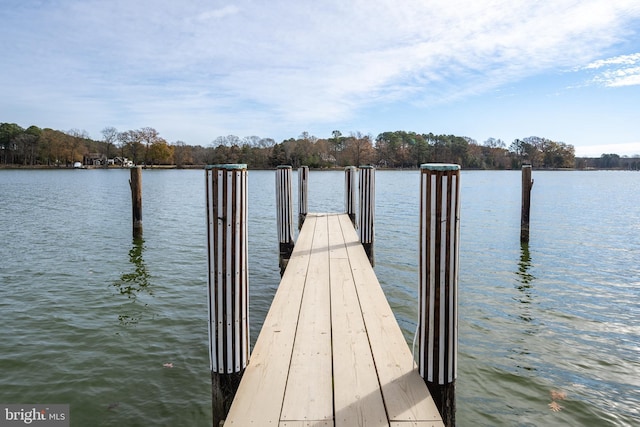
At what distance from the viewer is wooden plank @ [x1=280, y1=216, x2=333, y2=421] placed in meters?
2.66

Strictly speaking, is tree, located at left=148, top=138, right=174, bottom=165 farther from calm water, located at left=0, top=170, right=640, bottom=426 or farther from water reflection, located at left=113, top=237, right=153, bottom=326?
water reflection, located at left=113, top=237, right=153, bottom=326

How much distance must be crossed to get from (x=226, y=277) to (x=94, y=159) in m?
125

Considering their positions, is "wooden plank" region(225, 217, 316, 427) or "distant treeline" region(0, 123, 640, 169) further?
"distant treeline" region(0, 123, 640, 169)

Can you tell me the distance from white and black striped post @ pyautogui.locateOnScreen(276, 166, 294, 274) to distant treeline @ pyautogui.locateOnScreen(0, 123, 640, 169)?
92467 millimetres

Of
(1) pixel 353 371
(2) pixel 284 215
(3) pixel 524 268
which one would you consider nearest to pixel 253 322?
(2) pixel 284 215

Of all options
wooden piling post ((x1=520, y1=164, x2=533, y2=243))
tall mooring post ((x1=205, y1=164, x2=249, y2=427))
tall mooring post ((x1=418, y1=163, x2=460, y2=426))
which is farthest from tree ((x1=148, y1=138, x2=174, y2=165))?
tall mooring post ((x1=418, y1=163, x2=460, y2=426))

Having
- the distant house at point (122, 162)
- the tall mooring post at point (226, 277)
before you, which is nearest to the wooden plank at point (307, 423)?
the tall mooring post at point (226, 277)

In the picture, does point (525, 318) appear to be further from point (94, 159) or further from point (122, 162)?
point (122, 162)

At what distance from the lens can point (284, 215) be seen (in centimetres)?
Result: 954

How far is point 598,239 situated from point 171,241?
14325 mm

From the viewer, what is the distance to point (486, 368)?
5.20 meters

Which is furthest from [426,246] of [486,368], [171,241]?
[171,241]

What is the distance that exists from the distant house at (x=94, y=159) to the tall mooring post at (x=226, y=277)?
12313cm

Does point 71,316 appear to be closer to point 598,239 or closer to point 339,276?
point 339,276
